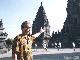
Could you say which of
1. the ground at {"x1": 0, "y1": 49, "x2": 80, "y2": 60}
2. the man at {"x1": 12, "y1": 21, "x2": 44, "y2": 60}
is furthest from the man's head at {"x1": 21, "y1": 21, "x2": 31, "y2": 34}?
the ground at {"x1": 0, "y1": 49, "x2": 80, "y2": 60}

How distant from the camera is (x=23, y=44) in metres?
7.37

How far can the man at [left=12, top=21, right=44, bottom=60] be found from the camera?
705cm

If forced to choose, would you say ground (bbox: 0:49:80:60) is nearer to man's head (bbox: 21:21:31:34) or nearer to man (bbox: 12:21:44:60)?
man (bbox: 12:21:44:60)

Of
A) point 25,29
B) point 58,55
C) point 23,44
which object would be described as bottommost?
point 23,44

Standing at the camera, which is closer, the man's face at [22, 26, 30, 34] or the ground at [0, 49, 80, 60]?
the man's face at [22, 26, 30, 34]

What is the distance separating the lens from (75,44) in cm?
7562

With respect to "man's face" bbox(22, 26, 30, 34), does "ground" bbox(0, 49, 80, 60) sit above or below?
above

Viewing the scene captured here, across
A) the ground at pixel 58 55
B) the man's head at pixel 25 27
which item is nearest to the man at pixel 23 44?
the man's head at pixel 25 27

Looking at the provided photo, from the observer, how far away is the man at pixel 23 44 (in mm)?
7051

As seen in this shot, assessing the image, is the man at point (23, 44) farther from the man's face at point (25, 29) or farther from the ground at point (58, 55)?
the ground at point (58, 55)

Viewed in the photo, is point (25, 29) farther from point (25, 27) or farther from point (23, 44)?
point (23, 44)

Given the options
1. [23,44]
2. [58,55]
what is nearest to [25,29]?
[23,44]

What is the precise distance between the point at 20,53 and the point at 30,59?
0.90 feet

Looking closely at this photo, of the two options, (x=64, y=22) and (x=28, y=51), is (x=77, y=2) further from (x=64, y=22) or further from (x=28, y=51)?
(x=28, y=51)
